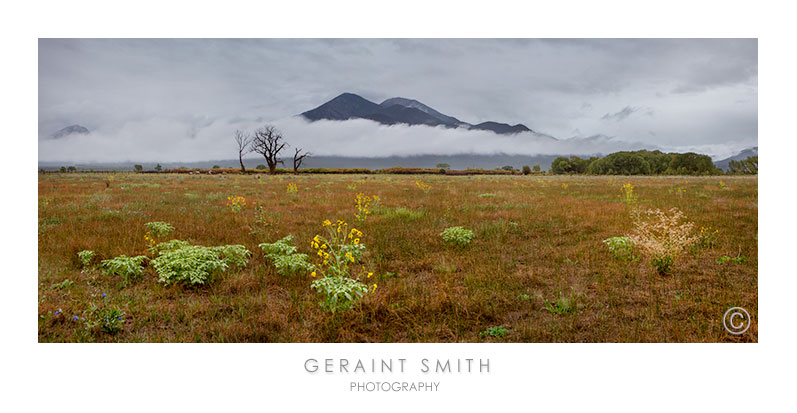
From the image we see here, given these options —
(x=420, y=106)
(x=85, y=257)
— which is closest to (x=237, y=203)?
(x=85, y=257)

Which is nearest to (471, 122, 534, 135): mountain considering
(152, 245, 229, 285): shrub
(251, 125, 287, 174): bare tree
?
(251, 125, 287, 174): bare tree

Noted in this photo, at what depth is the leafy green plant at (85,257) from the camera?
18.0 feet

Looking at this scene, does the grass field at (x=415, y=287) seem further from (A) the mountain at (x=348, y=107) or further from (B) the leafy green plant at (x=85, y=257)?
(A) the mountain at (x=348, y=107)

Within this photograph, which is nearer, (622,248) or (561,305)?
(561,305)

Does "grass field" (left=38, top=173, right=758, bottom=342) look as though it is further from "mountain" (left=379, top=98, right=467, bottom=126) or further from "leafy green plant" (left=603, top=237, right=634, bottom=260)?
"mountain" (left=379, top=98, right=467, bottom=126)

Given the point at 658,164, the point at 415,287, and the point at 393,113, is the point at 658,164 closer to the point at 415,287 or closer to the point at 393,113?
the point at 393,113

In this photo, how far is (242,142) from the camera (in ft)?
30.1

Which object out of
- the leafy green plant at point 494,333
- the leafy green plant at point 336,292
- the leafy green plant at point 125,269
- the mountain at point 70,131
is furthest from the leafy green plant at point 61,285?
the leafy green plant at point 494,333

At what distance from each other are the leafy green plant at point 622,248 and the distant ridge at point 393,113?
2738 millimetres

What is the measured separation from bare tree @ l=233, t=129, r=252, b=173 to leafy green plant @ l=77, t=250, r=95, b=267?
412 centimetres

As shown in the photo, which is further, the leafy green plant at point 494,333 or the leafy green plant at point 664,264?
the leafy green plant at point 664,264

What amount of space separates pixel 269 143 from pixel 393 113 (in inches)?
157

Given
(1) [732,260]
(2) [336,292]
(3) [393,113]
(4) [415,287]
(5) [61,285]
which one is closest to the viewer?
(2) [336,292]
